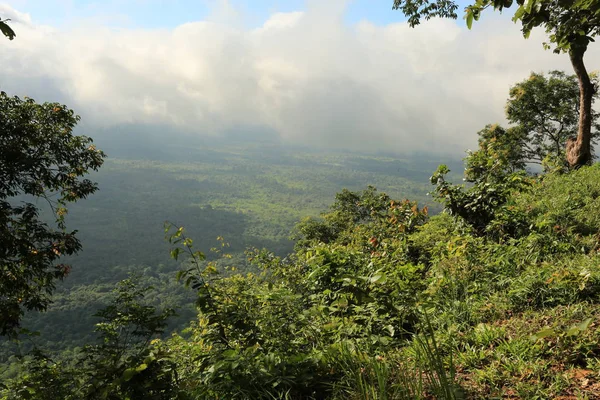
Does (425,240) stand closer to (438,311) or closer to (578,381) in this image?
(438,311)

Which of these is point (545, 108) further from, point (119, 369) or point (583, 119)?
point (119, 369)

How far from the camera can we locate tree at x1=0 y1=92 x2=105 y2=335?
23.5ft

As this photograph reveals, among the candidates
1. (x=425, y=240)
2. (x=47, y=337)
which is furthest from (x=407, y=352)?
(x=47, y=337)

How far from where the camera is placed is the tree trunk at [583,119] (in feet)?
35.5

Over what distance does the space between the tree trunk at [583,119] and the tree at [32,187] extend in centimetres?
1484

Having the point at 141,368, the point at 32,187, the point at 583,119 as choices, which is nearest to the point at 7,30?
the point at 141,368

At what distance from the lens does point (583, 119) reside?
1126cm

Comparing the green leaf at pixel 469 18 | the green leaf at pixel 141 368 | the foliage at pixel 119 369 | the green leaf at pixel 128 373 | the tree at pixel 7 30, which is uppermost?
the green leaf at pixel 469 18

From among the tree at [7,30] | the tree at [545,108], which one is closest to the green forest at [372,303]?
the tree at [7,30]

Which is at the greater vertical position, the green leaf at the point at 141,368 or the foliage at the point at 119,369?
the green leaf at the point at 141,368

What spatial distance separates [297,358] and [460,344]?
1704mm

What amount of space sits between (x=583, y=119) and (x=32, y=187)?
16.0m

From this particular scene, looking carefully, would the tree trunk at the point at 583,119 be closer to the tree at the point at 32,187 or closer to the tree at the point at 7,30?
the tree at the point at 7,30

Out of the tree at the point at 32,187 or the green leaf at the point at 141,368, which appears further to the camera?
the tree at the point at 32,187
